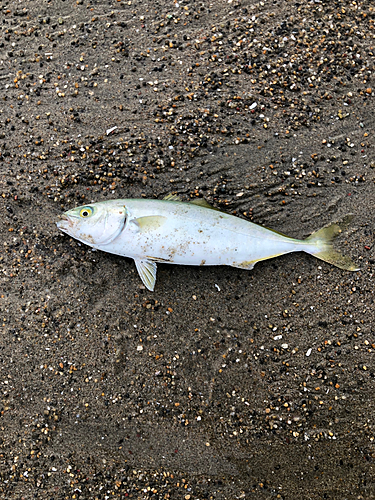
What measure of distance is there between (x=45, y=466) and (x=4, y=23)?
4255 millimetres

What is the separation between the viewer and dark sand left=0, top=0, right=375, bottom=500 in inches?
114

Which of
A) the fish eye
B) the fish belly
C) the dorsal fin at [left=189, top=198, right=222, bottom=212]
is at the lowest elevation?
the fish belly

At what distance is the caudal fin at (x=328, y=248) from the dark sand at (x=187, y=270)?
92 mm

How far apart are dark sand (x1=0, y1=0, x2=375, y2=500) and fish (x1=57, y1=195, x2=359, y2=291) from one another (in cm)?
22

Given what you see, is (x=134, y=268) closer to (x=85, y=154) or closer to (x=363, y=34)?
(x=85, y=154)

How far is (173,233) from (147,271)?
1.40 feet

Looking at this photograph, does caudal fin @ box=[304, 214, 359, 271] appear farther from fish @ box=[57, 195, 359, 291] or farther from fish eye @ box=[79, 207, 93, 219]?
fish eye @ box=[79, 207, 93, 219]

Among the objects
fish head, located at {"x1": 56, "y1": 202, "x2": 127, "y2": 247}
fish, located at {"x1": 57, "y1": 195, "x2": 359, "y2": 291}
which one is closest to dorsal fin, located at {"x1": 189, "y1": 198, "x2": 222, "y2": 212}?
fish, located at {"x1": 57, "y1": 195, "x2": 359, "y2": 291}

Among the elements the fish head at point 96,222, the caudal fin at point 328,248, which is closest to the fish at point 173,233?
the fish head at point 96,222

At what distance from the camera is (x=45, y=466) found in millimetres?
2906

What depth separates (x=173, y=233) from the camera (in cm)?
284

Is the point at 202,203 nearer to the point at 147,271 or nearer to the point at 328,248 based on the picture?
the point at 147,271

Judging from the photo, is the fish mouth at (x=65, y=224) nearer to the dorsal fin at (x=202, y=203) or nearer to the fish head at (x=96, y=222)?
the fish head at (x=96, y=222)

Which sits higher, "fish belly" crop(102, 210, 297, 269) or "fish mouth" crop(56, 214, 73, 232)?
"fish mouth" crop(56, 214, 73, 232)
